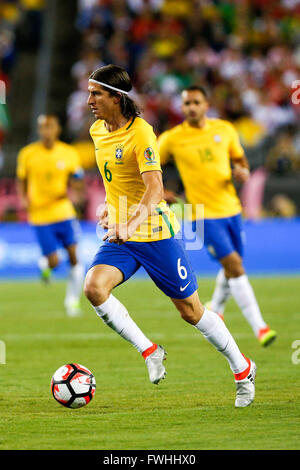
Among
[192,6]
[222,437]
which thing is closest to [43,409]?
[222,437]

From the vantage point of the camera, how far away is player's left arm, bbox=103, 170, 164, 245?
Answer: 21.3ft

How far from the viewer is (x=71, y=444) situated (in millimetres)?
5707

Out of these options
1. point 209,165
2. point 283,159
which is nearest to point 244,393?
point 209,165

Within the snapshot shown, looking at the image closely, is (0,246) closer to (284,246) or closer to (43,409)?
(284,246)

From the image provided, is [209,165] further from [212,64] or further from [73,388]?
[212,64]

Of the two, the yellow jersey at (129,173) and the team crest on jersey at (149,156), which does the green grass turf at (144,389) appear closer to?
the yellow jersey at (129,173)

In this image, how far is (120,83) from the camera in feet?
22.3

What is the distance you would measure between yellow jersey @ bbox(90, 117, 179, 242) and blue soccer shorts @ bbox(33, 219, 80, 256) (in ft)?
23.9

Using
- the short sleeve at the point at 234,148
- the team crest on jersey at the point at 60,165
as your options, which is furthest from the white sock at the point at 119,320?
the team crest on jersey at the point at 60,165

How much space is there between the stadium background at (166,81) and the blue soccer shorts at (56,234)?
13.3 feet

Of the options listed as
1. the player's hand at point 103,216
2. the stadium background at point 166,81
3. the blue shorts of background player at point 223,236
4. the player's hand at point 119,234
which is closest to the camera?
the player's hand at point 119,234

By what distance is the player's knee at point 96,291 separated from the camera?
6719 mm

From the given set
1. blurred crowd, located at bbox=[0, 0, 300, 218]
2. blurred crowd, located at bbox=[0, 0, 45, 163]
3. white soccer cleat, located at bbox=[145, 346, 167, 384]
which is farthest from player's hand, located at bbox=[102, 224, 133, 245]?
blurred crowd, located at bbox=[0, 0, 45, 163]

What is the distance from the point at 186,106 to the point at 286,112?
11489mm
